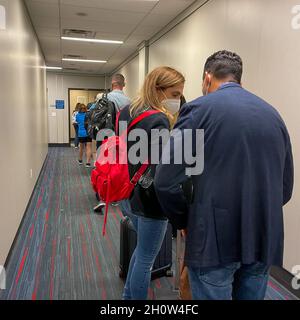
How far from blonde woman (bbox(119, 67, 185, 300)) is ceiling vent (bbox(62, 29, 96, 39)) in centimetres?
445

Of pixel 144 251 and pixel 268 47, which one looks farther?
pixel 268 47

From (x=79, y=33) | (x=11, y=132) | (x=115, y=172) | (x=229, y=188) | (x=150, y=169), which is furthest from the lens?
(x=79, y=33)

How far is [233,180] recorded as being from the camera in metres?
0.96

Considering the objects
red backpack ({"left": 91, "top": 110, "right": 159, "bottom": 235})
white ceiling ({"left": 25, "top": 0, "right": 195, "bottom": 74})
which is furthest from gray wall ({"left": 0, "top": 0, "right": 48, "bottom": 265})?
red backpack ({"left": 91, "top": 110, "right": 159, "bottom": 235})

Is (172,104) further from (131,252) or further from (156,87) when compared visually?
(131,252)

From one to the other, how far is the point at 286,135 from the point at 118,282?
1.73 m

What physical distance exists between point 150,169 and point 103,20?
3.96 metres

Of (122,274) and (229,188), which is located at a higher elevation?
(229,188)

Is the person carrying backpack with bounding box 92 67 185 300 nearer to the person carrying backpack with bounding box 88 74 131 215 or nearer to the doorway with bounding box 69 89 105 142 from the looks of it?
the person carrying backpack with bounding box 88 74 131 215

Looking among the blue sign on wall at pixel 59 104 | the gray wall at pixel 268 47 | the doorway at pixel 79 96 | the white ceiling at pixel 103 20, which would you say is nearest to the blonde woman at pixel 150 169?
the gray wall at pixel 268 47

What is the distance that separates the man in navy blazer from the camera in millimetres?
958

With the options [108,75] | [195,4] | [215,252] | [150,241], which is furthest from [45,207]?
[108,75]

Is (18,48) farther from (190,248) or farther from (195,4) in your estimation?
(190,248)

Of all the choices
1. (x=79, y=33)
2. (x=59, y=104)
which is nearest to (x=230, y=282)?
(x=79, y=33)
